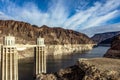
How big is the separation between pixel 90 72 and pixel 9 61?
45504 mm

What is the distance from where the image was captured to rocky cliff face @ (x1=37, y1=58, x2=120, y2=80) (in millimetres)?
16531

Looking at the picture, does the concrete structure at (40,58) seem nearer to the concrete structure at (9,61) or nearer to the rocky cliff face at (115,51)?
the concrete structure at (9,61)

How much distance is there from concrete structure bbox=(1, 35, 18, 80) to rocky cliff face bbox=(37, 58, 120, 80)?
36.9 m

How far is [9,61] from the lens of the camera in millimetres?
61000

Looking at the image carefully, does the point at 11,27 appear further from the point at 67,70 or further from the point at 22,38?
the point at 67,70

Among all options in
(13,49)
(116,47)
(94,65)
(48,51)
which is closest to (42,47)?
(13,49)

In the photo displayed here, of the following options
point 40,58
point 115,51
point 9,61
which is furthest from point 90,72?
point 40,58

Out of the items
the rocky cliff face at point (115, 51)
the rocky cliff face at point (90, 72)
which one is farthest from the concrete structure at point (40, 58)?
the rocky cliff face at point (90, 72)

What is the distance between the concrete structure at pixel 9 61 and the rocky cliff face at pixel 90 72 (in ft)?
121

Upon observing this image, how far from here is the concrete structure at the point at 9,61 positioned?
196 ft

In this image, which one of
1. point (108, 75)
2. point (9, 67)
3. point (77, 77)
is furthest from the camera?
point (9, 67)

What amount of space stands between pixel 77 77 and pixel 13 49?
43856 mm

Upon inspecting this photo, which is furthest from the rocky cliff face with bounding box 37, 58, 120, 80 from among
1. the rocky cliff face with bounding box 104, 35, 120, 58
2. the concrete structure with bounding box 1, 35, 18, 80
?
the concrete structure with bounding box 1, 35, 18, 80

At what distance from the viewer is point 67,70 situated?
22.9 m
